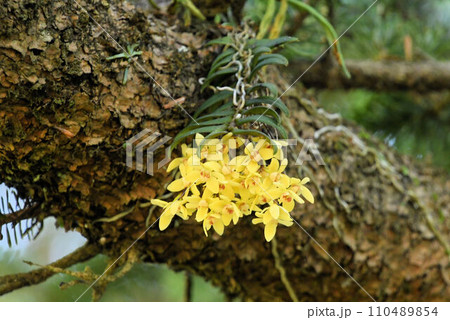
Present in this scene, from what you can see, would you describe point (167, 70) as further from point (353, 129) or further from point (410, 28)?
point (410, 28)

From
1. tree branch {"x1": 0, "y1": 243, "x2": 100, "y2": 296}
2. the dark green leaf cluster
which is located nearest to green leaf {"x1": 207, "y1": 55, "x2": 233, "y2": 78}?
the dark green leaf cluster

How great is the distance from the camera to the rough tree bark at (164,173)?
761 millimetres

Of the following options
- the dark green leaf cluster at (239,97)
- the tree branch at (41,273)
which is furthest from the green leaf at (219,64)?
the tree branch at (41,273)

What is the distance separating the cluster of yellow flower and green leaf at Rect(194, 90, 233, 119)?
11 cm

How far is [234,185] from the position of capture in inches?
27.6

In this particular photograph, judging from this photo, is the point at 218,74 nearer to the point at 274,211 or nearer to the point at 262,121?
the point at 262,121

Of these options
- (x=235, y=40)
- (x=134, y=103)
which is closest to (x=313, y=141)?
(x=235, y=40)

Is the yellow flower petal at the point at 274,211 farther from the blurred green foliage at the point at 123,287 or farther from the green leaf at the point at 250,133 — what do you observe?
the blurred green foliage at the point at 123,287

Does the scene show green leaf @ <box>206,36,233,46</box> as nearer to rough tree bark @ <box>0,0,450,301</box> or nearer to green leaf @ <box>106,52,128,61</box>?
rough tree bark @ <box>0,0,450,301</box>

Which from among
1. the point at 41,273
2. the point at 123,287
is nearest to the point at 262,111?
the point at 41,273

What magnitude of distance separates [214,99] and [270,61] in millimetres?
110

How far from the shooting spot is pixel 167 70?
2.84 feet

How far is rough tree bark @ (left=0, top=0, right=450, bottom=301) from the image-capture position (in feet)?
2.50

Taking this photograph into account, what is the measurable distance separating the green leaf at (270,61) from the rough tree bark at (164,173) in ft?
0.35
